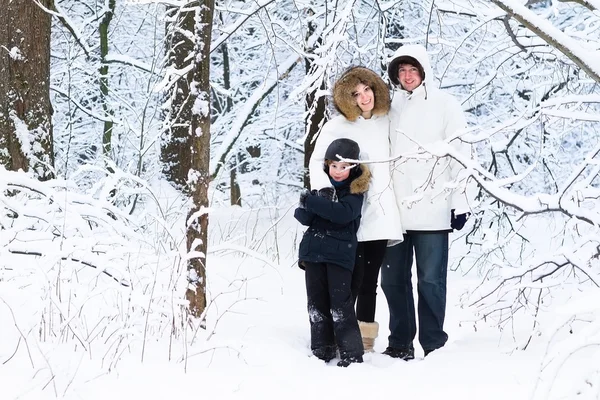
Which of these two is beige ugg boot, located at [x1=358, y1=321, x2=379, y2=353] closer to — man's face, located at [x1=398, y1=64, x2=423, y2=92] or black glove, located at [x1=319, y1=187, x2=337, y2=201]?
black glove, located at [x1=319, y1=187, x2=337, y2=201]

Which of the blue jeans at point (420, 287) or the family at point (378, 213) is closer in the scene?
the family at point (378, 213)

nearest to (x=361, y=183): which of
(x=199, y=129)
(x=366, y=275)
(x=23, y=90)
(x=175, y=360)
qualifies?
(x=366, y=275)

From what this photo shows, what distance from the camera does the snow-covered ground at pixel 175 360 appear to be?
2.88 metres

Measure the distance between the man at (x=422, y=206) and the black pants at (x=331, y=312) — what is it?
1.24 ft

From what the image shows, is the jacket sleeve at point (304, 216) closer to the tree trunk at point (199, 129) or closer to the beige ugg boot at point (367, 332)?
the tree trunk at point (199, 129)

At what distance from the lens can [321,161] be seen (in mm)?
4195

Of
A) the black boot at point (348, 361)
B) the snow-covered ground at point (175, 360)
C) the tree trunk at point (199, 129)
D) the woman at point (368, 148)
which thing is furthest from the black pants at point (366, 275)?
the tree trunk at point (199, 129)

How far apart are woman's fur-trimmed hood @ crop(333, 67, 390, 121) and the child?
0.22m

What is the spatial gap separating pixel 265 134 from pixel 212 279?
6107 millimetres

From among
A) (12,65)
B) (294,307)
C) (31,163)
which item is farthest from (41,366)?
(294,307)

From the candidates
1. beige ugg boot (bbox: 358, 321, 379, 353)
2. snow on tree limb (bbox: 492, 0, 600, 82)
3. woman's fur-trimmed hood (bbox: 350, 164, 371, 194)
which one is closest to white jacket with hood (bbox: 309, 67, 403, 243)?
woman's fur-trimmed hood (bbox: 350, 164, 371, 194)

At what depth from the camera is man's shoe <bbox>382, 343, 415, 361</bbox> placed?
4277 millimetres

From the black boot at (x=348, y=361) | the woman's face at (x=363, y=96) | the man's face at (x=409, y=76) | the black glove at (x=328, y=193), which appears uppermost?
the man's face at (x=409, y=76)

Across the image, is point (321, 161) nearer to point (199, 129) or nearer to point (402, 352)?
point (199, 129)
